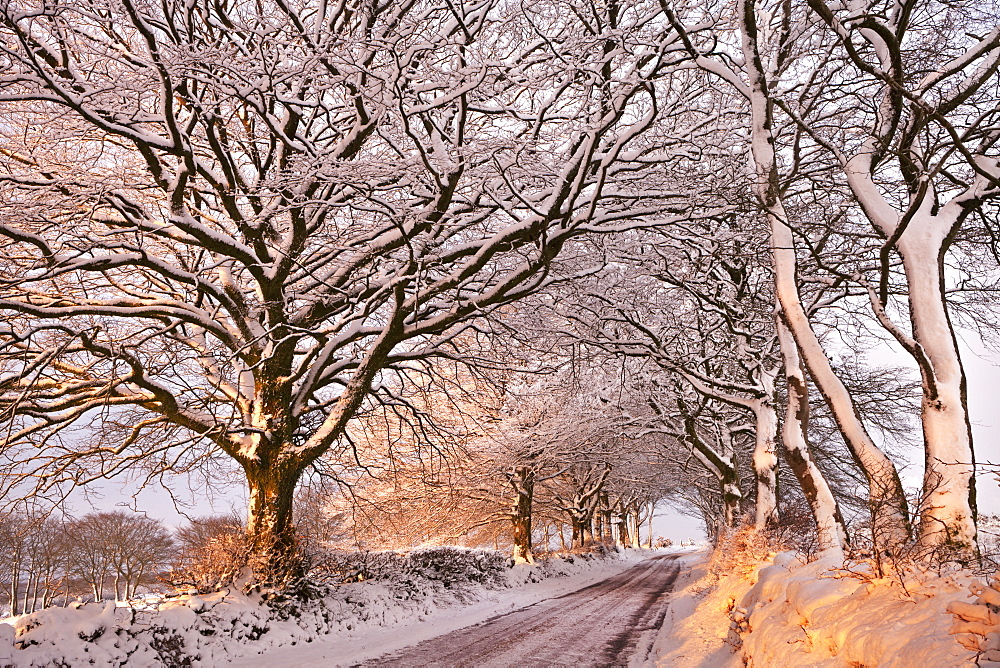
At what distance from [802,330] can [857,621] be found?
4085mm

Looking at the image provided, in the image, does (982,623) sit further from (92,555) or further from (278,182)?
(92,555)

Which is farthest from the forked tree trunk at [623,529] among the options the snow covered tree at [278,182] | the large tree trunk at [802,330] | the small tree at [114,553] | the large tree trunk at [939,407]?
the large tree trunk at [939,407]

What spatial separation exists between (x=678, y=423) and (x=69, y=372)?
1670cm

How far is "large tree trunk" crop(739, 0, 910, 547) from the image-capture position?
538cm

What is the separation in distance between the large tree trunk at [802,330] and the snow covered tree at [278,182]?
3.99 ft

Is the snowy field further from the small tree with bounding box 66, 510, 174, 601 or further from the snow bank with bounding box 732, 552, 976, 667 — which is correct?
A: the small tree with bounding box 66, 510, 174, 601

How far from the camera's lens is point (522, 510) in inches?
931

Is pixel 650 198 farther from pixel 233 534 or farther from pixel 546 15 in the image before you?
pixel 233 534

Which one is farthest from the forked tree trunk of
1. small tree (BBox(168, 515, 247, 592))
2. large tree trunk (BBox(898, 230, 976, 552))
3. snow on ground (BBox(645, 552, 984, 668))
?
large tree trunk (BBox(898, 230, 976, 552))

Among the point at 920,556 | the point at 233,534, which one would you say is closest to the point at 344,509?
the point at 233,534

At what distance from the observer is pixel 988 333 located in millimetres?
10609

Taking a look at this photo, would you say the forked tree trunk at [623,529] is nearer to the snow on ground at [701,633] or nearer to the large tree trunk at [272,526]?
the snow on ground at [701,633]

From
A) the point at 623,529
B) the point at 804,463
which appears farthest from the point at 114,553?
the point at 804,463

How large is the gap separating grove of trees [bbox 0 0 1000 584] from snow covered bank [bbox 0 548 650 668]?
1016 millimetres
